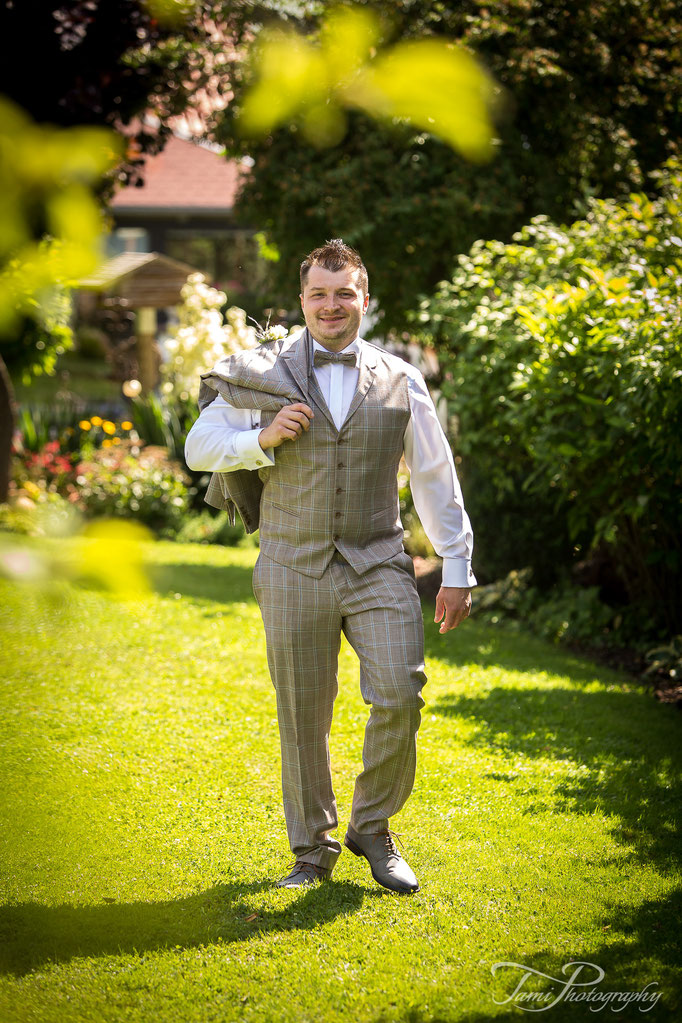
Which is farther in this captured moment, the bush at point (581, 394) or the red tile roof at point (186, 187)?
the red tile roof at point (186, 187)

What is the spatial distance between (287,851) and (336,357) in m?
1.92

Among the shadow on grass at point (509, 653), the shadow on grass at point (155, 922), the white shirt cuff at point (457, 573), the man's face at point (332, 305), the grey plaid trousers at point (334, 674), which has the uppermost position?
the man's face at point (332, 305)

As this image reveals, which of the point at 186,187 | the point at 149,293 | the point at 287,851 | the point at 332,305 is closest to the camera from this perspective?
the point at 332,305

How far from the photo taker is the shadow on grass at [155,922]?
3174mm

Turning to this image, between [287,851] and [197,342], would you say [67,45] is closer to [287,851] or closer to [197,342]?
[287,851]

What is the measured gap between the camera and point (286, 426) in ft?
10.6

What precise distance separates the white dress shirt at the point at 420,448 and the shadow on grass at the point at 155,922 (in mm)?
1175

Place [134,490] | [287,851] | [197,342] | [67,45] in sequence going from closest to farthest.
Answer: [67,45] → [287,851] → [134,490] → [197,342]

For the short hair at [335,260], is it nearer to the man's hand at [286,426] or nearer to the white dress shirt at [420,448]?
the white dress shirt at [420,448]

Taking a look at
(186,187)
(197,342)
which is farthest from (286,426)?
(186,187)

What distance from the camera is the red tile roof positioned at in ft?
79.8

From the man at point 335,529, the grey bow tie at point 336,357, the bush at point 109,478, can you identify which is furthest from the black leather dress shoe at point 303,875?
the bush at point 109,478

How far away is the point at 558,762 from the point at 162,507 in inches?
286

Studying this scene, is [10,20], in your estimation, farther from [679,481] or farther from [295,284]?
[295,284]
